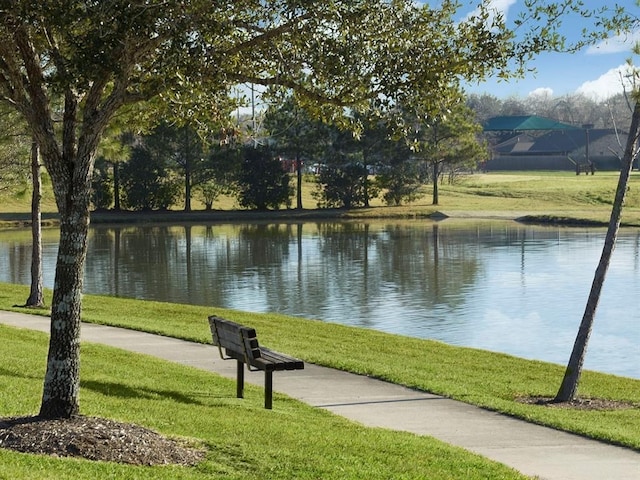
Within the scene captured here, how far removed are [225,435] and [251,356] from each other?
8.24 feet

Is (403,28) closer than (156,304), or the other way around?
(403,28)

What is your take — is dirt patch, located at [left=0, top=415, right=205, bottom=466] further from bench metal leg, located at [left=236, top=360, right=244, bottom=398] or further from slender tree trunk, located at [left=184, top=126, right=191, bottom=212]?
slender tree trunk, located at [left=184, top=126, right=191, bottom=212]

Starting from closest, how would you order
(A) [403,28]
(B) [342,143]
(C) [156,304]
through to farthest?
(A) [403,28] < (C) [156,304] < (B) [342,143]

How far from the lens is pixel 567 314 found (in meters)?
28.1

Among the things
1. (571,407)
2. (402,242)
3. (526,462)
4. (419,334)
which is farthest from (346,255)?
(526,462)

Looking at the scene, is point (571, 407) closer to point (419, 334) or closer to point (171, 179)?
point (419, 334)

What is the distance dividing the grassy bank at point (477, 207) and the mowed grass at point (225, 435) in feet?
187

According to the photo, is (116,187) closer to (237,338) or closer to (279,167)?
(279,167)

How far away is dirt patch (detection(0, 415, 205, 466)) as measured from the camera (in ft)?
28.9

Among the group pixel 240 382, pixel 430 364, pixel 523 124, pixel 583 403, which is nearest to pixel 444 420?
pixel 240 382

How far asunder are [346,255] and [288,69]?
122 feet

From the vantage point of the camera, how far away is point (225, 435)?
10.1m

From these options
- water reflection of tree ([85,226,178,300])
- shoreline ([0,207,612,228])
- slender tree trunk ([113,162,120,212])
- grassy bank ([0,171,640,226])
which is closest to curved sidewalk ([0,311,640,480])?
water reflection of tree ([85,226,178,300])

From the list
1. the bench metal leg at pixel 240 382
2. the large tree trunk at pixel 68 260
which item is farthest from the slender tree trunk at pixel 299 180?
the large tree trunk at pixel 68 260
